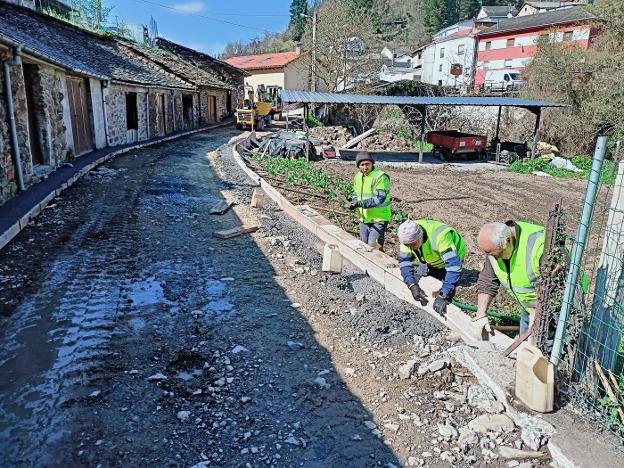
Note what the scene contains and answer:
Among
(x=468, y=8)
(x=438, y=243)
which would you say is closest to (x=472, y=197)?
(x=438, y=243)

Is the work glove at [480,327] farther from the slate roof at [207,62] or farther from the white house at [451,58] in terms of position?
the white house at [451,58]

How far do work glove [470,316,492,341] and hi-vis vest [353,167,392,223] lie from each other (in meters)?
2.72

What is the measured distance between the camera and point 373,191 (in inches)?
260

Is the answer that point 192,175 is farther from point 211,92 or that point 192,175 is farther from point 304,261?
point 211,92

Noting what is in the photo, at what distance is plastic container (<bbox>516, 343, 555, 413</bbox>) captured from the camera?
3.20 meters

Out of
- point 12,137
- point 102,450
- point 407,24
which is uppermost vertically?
point 407,24

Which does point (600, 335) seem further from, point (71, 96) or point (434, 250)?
point (71, 96)

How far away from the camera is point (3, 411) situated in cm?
343

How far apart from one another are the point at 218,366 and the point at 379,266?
2587 millimetres

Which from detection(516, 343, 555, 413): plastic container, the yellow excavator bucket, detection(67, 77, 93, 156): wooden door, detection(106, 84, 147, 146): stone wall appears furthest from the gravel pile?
detection(516, 343, 555, 413): plastic container

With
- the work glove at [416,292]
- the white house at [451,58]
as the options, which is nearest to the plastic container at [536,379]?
the work glove at [416,292]

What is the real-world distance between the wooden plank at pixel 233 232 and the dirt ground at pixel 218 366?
1.72 feet

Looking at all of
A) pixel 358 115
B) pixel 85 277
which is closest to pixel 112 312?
pixel 85 277

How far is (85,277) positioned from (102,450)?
3.28m
